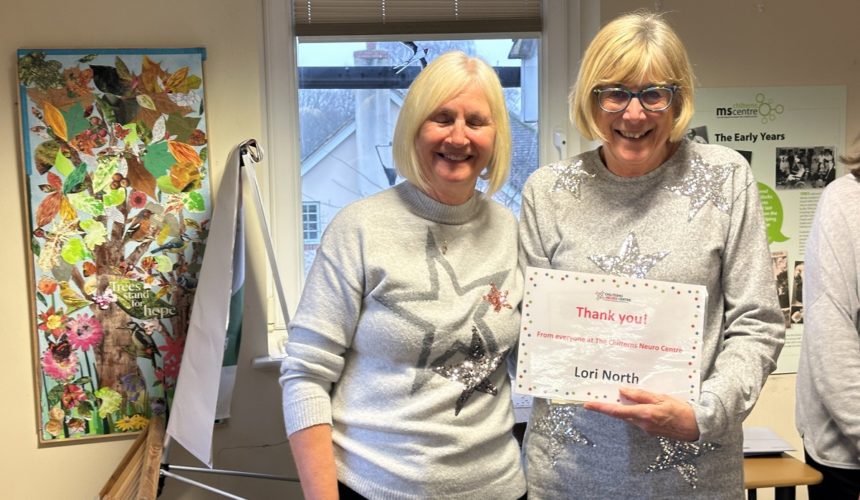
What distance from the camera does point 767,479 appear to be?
1.84 meters

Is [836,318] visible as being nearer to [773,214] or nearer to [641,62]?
[641,62]

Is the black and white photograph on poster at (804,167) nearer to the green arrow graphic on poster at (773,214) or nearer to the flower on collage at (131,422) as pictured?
the green arrow graphic on poster at (773,214)

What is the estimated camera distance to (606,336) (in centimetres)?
127

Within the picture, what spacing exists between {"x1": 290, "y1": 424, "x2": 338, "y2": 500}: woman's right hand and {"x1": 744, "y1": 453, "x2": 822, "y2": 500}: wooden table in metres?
1.02

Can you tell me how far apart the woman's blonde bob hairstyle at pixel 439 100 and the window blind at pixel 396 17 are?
119 centimetres

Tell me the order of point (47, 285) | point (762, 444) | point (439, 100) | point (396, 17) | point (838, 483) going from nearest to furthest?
point (439, 100) < point (838, 483) < point (762, 444) < point (47, 285) < point (396, 17)

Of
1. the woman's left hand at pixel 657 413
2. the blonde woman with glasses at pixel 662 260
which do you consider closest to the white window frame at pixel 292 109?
the blonde woman with glasses at pixel 662 260

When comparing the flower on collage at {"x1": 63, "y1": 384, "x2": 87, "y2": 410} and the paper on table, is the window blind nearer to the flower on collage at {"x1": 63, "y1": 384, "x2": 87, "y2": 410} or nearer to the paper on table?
the flower on collage at {"x1": 63, "y1": 384, "x2": 87, "y2": 410}

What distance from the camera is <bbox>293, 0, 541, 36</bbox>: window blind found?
8.09ft

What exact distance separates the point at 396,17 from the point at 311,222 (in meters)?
0.70

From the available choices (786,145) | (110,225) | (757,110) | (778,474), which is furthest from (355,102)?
(778,474)

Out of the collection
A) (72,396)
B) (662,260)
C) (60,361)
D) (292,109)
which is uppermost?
(292,109)

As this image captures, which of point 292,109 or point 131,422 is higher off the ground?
point 292,109

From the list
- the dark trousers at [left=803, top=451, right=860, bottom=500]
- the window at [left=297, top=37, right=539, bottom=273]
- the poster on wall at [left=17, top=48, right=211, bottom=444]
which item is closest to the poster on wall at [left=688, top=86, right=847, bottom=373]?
the window at [left=297, top=37, right=539, bottom=273]
